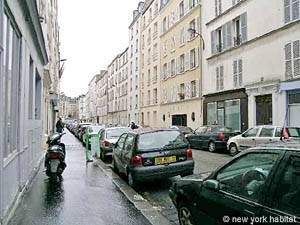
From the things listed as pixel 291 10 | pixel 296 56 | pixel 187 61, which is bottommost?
pixel 296 56

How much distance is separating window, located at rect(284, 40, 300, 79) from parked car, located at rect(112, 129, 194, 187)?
11659 millimetres

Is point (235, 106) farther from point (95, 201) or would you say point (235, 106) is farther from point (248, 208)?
point (248, 208)

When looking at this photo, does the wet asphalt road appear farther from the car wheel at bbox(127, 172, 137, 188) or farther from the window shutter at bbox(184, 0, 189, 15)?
the window shutter at bbox(184, 0, 189, 15)

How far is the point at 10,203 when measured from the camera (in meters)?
7.08

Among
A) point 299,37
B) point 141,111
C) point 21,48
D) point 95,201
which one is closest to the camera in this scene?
point 95,201

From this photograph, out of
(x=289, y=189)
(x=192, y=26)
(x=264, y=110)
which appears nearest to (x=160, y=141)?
(x=289, y=189)

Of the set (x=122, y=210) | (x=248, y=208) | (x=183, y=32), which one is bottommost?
(x=122, y=210)

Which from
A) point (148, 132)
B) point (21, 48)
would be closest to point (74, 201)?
point (148, 132)

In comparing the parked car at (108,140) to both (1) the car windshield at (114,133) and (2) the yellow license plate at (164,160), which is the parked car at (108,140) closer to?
(1) the car windshield at (114,133)

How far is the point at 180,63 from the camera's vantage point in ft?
123

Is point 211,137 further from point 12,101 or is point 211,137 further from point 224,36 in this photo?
point 12,101

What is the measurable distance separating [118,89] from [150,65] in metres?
23.4

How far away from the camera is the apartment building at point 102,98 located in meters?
90.2

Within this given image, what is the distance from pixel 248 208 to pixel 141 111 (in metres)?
51.1
